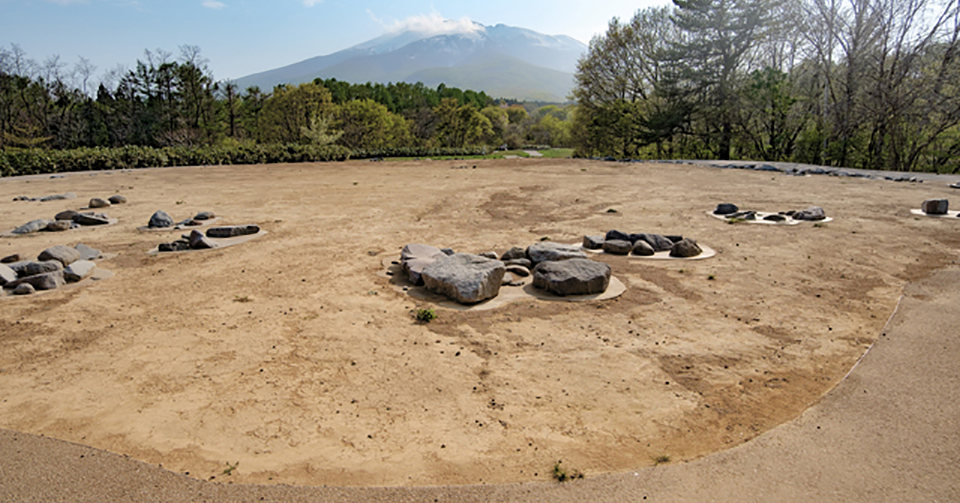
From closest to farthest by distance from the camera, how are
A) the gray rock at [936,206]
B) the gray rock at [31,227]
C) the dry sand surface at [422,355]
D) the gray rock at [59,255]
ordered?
the dry sand surface at [422,355] < the gray rock at [59,255] < the gray rock at [31,227] < the gray rock at [936,206]

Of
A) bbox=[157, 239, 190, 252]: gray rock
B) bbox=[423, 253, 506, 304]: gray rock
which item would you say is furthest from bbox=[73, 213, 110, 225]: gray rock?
bbox=[423, 253, 506, 304]: gray rock

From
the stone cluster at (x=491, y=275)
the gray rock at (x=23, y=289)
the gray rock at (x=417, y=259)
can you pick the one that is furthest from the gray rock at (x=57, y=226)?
the stone cluster at (x=491, y=275)

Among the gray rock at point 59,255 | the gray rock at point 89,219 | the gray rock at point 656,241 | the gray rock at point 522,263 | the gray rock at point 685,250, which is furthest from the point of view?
the gray rock at point 89,219

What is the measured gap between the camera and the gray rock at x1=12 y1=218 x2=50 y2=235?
9.39 m

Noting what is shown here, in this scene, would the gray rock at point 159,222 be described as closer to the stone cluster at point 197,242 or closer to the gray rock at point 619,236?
the stone cluster at point 197,242

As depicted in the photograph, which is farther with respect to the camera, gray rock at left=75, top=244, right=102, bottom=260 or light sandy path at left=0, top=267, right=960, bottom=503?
gray rock at left=75, top=244, right=102, bottom=260

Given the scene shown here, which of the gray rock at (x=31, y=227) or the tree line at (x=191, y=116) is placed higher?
the tree line at (x=191, y=116)

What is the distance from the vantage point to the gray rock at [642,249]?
7.80 metres

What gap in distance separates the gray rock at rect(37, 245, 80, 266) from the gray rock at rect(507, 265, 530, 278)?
6.20m

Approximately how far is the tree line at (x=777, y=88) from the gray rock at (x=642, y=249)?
716 inches

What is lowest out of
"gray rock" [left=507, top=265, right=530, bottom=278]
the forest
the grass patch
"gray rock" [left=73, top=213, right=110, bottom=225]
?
the grass patch

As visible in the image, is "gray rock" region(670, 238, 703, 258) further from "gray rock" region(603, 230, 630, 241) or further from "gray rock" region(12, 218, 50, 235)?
"gray rock" region(12, 218, 50, 235)

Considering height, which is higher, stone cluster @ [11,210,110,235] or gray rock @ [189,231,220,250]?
stone cluster @ [11,210,110,235]

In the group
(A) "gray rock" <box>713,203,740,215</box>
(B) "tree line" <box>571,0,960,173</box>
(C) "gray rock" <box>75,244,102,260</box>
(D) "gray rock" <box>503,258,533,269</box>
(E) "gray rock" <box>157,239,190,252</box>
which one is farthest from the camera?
(B) "tree line" <box>571,0,960,173</box>
